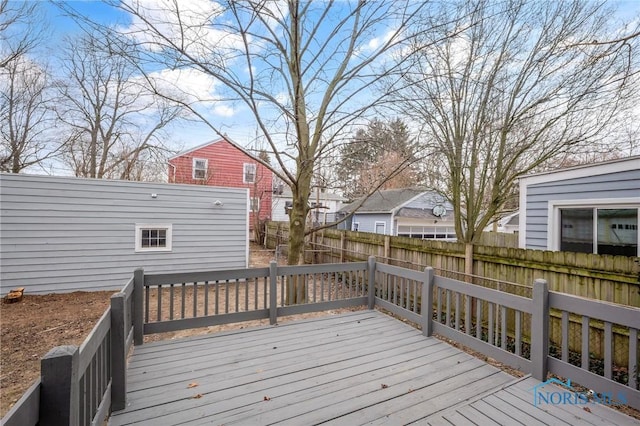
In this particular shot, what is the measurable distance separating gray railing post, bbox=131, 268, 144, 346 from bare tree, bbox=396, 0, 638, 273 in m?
4.68

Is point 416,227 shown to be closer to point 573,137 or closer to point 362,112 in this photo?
point 573,137

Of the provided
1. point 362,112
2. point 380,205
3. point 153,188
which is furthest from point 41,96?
point 380,205

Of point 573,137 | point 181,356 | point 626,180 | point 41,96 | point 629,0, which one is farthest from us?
point 41,96

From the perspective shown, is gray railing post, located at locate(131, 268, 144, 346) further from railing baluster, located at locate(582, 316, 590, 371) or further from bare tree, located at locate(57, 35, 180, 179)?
bare tree, located at locate(57, 35, 180, 179)

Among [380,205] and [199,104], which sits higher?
[199,104]

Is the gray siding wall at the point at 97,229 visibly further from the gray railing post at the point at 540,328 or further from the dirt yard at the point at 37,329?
the gray railing post at the point at 540,328

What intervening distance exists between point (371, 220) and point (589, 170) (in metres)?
10.3

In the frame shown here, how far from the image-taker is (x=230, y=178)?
17.2m

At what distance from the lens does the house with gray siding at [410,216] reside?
1338cm

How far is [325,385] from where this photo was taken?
8.79 ft

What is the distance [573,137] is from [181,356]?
7.93 m

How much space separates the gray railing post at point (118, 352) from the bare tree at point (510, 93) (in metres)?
4.82

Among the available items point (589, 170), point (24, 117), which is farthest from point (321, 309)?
point (24, 117)

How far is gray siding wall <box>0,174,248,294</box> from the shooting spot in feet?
21.3
